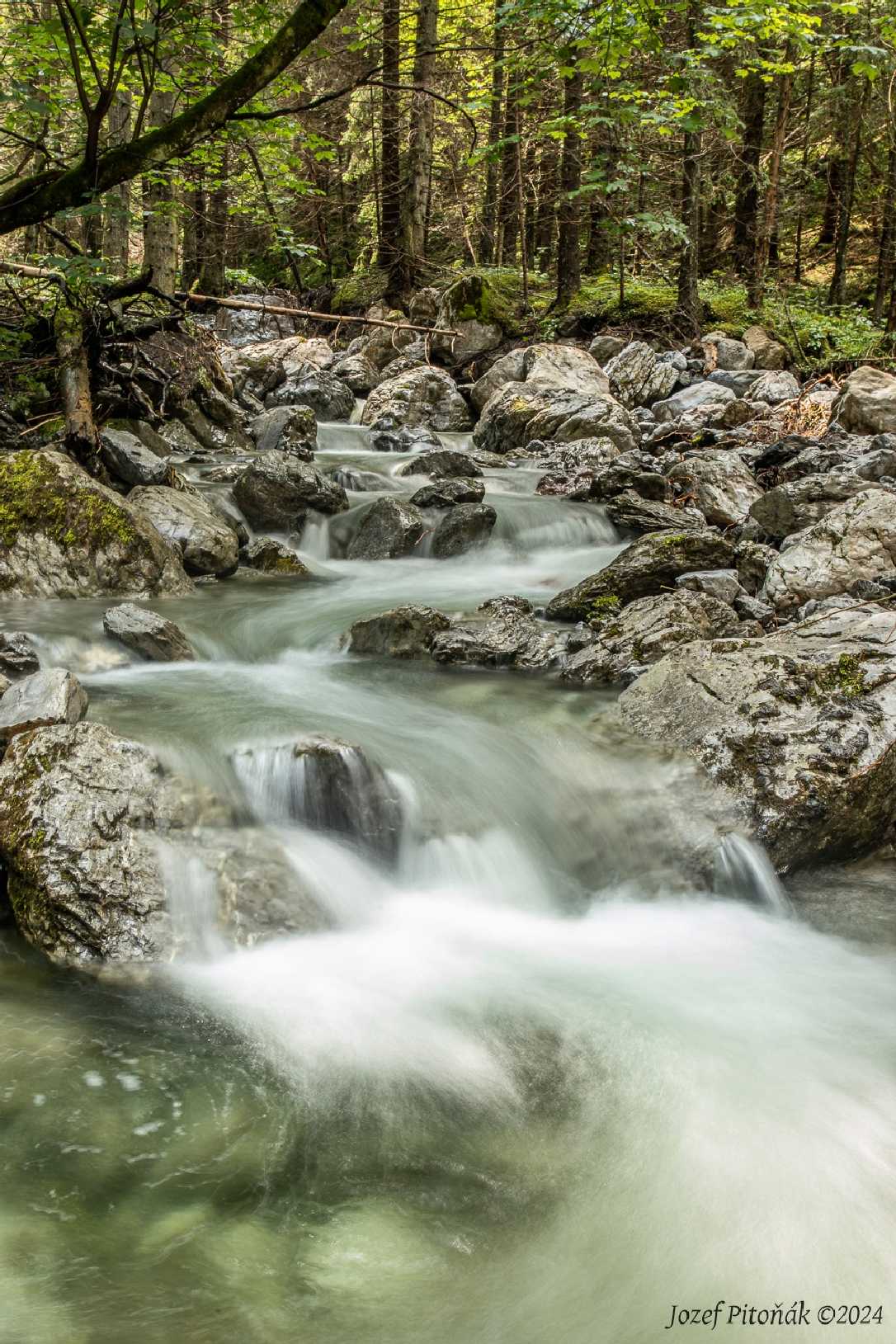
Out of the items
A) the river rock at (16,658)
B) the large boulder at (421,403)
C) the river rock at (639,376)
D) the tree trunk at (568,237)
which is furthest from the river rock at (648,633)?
the tree trunk at (568,237)

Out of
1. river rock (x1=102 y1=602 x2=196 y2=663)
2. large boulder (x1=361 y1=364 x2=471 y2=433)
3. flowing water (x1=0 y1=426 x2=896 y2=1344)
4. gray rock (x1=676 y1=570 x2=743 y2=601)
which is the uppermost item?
large boulder (x1=361 y1=364 x2=471 y2=433)

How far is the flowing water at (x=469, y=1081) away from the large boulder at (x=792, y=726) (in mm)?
217

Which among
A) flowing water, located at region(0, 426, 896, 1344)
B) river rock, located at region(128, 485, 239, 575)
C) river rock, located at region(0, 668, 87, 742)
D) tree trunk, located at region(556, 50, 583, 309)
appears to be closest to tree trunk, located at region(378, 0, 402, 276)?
tree trunk, located at region(556, 50, 583, 309)

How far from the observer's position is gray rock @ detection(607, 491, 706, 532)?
9.10m

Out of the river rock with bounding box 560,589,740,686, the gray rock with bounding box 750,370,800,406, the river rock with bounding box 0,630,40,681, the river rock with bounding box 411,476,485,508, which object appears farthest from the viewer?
the gray rock with bounding box 750,370,800,406

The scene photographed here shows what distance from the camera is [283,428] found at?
1322 centimetres

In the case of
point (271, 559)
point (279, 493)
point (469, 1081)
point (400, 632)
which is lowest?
point (469, 1081)

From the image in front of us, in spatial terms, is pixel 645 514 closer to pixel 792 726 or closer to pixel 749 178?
pixel 792 726

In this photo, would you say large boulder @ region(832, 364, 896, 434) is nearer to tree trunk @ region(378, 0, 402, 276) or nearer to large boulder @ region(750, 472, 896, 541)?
large boulder @ region(750, 472, 896, 541)

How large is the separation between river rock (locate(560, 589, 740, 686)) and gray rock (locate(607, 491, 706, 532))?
2.51 meters

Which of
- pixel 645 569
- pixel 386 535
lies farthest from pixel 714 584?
pixel 386 535

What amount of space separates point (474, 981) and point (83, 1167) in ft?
5.53

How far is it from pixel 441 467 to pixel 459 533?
2681mm

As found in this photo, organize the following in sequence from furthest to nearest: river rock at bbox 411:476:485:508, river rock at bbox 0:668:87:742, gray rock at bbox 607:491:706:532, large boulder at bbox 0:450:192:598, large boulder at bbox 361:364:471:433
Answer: large boulder at bbox 361:364:471:433 < river rock at bbox 411:476:485:508 < gray rock at bbox 607:491:706:532 < large boulder at bbox 0:450:192:598 < river rock at bbox 0:668:87:742
